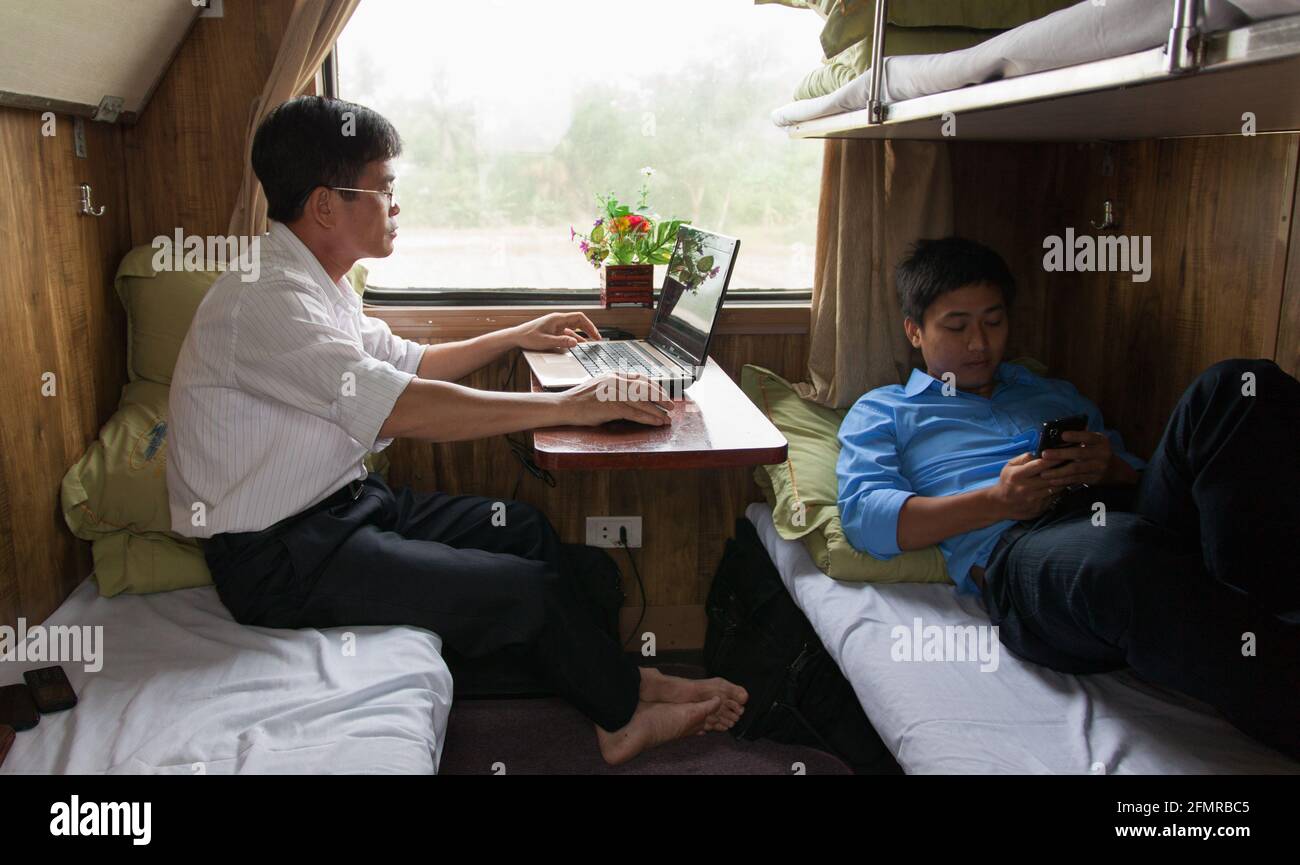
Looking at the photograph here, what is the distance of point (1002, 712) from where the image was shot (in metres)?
1.48

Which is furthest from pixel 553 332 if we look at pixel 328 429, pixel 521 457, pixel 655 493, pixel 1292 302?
pixel 1292 302

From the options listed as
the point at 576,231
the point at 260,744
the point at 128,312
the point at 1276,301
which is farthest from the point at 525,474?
the point at 1276,301

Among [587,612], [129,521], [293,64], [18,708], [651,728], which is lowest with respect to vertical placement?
[651,728]

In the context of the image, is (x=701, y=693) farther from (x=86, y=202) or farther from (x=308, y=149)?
(x=86, y=202)

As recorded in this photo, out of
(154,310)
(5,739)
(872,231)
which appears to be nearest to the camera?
(5,739)

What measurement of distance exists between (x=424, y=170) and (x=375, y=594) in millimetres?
1175

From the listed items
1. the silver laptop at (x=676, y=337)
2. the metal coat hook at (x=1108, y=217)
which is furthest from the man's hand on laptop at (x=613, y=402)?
the metal coat hook at (x=1108, y=217)

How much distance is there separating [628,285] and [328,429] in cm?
90

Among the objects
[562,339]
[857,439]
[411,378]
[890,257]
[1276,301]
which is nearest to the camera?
[411,378]

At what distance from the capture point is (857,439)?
2.04 metres

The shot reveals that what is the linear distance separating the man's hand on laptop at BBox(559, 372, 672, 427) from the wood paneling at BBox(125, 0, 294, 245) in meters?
1.08

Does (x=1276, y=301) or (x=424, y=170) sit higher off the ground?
(x=424, y=170)

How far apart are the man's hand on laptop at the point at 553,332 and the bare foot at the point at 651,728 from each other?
2.54 feet
